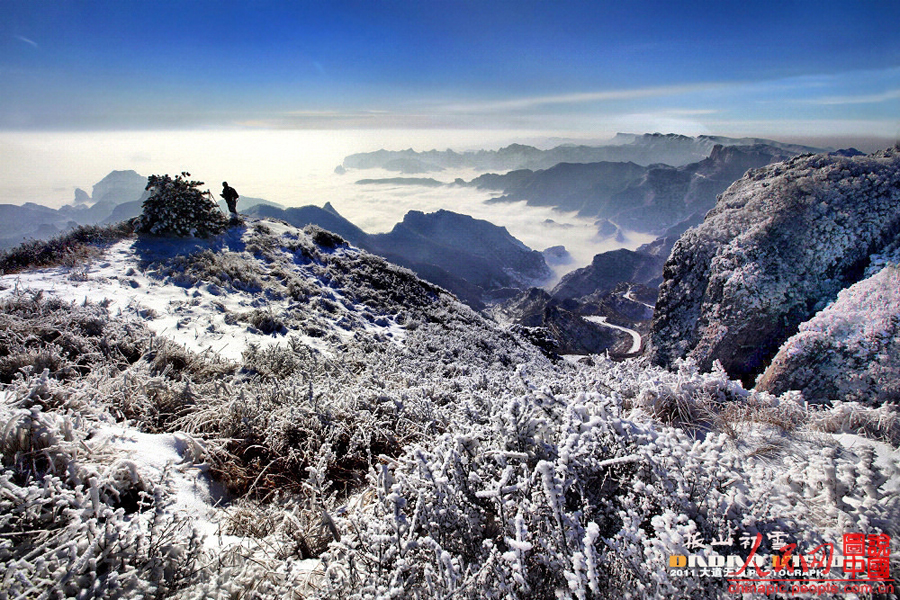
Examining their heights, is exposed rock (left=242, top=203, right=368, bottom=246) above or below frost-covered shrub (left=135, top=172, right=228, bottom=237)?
below

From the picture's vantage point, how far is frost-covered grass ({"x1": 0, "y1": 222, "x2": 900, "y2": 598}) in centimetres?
150

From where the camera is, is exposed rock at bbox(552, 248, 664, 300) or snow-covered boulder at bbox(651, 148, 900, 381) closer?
snow-covered boulder at bbox(651, 148, 900, 381)

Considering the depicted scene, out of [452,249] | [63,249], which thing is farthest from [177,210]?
[452,249]

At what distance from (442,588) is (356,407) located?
225cm

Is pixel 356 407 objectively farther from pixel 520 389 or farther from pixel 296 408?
pixel 520 389

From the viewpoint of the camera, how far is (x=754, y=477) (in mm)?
1859

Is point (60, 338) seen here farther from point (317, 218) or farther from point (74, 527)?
point (317, 218)

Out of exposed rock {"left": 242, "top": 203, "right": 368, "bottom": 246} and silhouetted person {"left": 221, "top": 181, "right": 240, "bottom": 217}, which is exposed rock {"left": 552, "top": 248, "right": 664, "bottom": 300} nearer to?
exposed rock {"left": 242, "top": 203, "right": 368, "bottom": 246}

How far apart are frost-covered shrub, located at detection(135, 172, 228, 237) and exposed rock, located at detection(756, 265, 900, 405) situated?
17679 mm

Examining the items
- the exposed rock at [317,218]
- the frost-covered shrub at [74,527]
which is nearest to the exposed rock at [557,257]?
the exposed rock at [317,218]

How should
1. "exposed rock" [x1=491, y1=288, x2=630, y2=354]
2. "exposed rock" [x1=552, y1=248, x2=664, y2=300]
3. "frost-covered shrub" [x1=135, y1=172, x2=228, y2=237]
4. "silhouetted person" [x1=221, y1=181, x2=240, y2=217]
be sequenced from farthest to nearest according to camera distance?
"exposed rock" [x1=552, y1=248, x2=664, y2=300] → "exposed rock" [x1=491, y1=288, x2=630, y2=354] → "silhouetted person" [x1=221, y1=181, x2=240, y2=217] → "frost-covered shrub" [x1=135, y1=172, x2=228, y2=237]

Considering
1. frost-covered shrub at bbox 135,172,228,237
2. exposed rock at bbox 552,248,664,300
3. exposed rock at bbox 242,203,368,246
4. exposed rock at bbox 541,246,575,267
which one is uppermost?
frost-covered shrub at bbox 135,172,228,237

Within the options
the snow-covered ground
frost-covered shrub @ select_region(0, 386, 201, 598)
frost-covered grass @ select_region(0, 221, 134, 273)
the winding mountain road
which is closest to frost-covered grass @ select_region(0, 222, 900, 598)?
frost-covered shrub @ select_region(0, 386, 201, 598)

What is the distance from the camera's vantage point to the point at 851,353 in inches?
299
